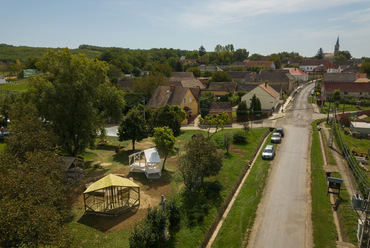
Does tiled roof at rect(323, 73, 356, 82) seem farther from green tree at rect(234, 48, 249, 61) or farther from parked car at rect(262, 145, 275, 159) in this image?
green tree at rect(234, 48, 249, 61)

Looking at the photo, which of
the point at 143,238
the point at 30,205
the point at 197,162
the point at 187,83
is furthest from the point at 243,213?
the point at 187,83

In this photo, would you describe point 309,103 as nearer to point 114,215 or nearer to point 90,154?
point 90,154

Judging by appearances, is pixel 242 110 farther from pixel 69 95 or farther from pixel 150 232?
pixel 150 232

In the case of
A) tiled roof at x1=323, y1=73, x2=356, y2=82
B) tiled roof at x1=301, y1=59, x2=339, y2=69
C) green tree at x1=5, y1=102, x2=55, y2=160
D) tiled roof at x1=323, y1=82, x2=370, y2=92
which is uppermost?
tiled roof at x1=301, y1=59, x2=339, y2=69

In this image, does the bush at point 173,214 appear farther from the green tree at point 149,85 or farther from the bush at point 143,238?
the green tree at point 149,85

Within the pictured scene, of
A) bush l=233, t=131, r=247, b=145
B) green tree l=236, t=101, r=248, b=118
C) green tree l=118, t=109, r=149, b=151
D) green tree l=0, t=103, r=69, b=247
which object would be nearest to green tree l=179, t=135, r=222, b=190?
green tree l=0, t=103, r=69, b=247

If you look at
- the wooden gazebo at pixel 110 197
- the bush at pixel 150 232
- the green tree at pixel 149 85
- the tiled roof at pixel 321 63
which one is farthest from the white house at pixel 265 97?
the tiled roof at pixel 321 63
